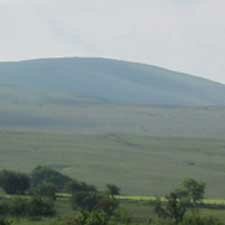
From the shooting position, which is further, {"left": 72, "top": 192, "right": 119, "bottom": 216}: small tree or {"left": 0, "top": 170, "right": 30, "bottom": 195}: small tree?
{"left": 0, "top": 170, "right": 30, "bottom": 195}: small tree

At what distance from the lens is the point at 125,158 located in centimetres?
13600

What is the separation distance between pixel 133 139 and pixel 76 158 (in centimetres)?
2928

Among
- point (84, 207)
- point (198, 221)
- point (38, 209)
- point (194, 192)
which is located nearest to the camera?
point (198, 221)

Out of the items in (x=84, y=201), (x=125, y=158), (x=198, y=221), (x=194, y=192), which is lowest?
(x=198, y=221)

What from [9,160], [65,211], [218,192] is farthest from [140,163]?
[65,211]

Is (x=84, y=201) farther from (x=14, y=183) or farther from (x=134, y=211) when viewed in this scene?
(x=14, y=183)

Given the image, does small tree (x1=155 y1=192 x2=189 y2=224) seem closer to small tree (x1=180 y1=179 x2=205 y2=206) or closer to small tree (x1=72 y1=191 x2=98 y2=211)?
small tree (x1=72 y1=191 x2=98 y2=211)

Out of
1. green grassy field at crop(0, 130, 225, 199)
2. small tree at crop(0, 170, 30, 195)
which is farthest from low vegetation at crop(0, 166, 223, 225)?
green grassy field at crop(0, 130, 225, 199)

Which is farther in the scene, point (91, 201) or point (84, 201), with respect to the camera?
point (91, 201)

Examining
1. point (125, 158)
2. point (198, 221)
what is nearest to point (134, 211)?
point (198, 221)

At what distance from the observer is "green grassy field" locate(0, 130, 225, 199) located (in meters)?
115

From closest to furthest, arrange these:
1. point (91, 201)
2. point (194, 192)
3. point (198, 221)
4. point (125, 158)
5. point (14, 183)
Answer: point (198, 221), point (91, 201), point (194, 192), point (14, 183), point (125, 158)

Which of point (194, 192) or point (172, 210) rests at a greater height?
point (194, 192)

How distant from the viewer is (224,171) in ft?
410
